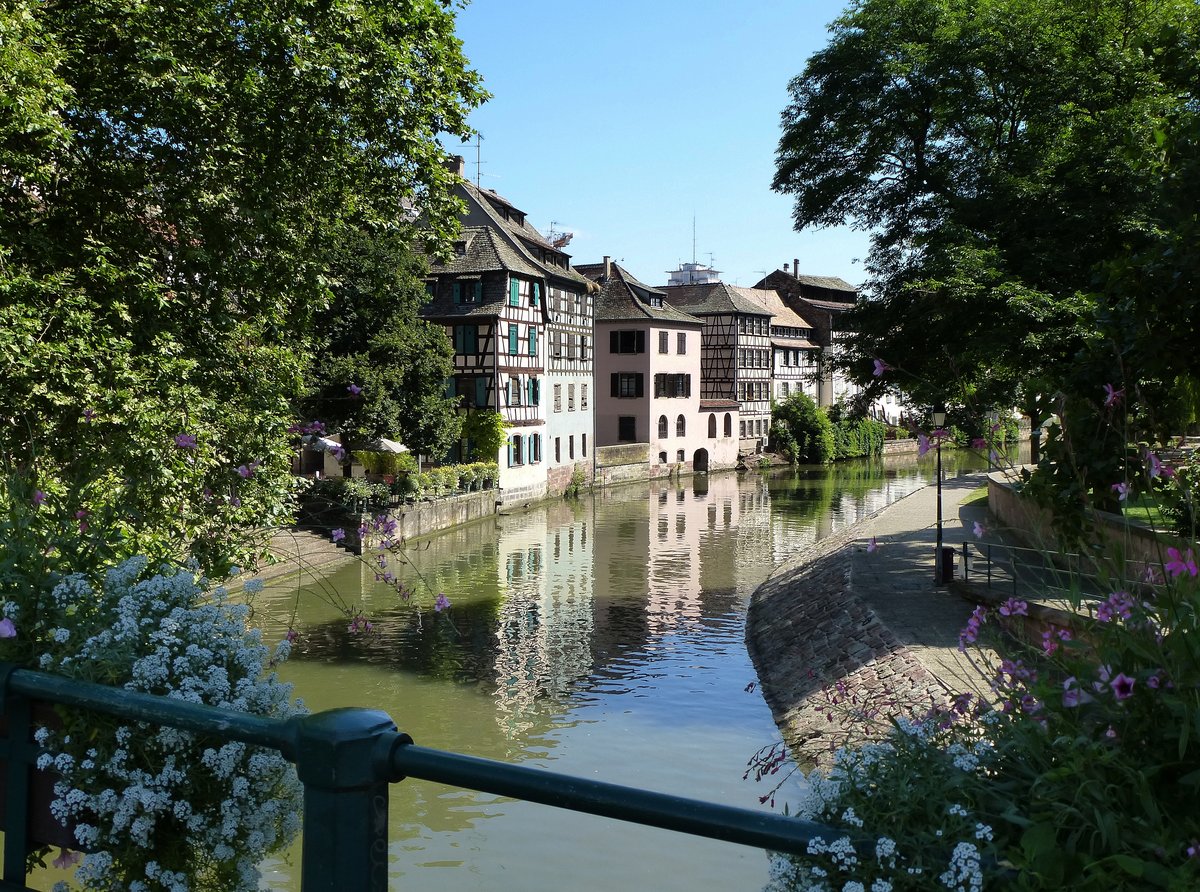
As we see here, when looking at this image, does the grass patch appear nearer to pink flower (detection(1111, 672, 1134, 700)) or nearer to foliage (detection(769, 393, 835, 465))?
foliage (detection(769, 393, 835, 465))

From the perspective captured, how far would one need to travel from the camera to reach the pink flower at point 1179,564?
2.27 m

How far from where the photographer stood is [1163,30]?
6777 mm

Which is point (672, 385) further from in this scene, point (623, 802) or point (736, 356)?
point (623, 802)

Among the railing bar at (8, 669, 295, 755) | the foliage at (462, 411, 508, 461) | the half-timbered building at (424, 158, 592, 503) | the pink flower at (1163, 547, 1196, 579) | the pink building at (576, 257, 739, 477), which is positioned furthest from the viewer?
the pink building at (576, 257, 739, 477)

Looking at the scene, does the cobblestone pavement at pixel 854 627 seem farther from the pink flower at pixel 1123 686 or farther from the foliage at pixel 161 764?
the pink flower at pixel 1123 686

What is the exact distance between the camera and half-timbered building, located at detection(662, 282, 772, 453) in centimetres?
6506

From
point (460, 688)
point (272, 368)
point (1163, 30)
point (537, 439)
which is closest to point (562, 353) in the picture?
point (537, 439)

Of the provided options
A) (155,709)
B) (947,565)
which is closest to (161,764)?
(155,709)

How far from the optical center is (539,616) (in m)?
23.2

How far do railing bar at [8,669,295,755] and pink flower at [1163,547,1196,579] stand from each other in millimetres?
1803

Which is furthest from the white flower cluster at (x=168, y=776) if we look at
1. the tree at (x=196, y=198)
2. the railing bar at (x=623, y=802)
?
the tree at (x=196, y=198)

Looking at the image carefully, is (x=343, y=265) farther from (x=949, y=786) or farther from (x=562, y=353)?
(x=949, y=786)

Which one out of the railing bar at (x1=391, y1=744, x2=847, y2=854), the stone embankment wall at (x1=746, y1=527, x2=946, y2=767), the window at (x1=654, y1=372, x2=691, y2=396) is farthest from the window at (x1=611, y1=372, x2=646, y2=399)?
the railing bar at (x1=391, y1=744, x2=847, y2=854)

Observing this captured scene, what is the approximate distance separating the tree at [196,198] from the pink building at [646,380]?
1666 inches
